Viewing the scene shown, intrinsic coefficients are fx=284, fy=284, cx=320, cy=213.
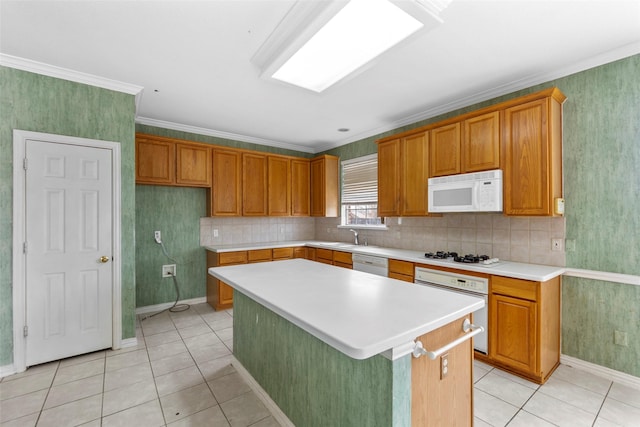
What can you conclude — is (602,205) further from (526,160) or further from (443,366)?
(443,366)

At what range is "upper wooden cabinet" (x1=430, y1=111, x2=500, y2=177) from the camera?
2740mm

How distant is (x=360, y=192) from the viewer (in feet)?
15.6

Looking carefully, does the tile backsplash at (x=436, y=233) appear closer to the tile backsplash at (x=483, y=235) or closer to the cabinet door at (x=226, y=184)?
the tile backsplash at (x=483, y=235)

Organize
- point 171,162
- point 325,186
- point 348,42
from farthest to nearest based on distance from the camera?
point 325,186
point 171,162
point 348,42

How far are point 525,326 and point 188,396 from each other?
2702 millimetres

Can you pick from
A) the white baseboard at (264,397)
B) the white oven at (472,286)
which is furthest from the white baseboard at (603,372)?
the white baseboard at (264,397)

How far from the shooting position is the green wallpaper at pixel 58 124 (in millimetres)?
2379

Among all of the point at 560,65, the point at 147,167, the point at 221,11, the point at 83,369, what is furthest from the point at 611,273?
Result: the point at 147,167

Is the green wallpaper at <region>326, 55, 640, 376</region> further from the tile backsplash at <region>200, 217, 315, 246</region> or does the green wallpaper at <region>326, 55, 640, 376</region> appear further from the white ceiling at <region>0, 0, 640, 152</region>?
the tile backsplash at <region>200, 217, 315, 246</region>

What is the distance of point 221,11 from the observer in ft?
6.08

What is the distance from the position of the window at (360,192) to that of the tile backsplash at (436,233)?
22cm

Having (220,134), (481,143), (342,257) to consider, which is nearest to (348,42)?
(481,143)

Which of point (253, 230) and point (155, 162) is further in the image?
point (253, 230)

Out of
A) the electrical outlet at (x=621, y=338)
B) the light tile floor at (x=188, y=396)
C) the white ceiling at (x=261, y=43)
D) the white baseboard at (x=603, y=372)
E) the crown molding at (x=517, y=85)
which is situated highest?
the white ceiling at (x=261, y=43)
